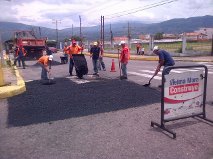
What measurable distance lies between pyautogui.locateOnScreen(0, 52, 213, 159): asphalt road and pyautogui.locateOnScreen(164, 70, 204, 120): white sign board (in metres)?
0.30

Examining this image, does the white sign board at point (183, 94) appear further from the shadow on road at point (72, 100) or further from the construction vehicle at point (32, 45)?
the construction vehicle at point (32, 45)

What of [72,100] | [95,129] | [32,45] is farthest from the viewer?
[32,45]

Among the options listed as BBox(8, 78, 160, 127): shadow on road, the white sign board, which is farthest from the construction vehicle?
the white sign board

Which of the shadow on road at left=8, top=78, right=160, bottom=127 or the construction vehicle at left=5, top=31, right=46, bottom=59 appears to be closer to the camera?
the shadow on road at left=8, top=78, right=160, bottom=127

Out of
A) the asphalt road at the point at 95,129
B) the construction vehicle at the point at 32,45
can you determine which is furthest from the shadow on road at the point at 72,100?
the construction vehicle at the point at 32,45

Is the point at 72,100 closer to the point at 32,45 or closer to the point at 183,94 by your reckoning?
the point at 183,94

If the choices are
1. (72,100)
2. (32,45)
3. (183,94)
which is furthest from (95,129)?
(32,45)

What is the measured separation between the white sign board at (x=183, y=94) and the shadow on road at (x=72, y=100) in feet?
6.25

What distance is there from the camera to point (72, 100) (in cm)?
862

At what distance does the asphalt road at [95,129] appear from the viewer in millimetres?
4879

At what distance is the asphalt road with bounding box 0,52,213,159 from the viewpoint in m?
4.88

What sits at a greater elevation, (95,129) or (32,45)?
(32,45)

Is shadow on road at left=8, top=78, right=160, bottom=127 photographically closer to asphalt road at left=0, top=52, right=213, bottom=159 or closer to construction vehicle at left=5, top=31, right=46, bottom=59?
asphalt road at left=0, top=52, right=213, bottom=159

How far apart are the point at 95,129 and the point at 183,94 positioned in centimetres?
201
